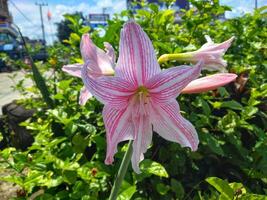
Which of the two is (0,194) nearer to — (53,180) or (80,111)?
(80,111)

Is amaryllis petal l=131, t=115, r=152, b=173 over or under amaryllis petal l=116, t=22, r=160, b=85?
under

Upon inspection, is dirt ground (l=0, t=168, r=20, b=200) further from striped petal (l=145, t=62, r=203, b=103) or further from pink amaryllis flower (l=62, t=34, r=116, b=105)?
striped petal (l=145, t=62, r=203, b=103)

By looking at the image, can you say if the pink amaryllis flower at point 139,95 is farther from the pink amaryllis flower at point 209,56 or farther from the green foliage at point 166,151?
the green foliage at point 166,151

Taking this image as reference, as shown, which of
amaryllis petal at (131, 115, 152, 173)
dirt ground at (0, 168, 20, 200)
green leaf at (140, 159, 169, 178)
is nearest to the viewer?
amaryllis petal at (131, 115, 152, 173)

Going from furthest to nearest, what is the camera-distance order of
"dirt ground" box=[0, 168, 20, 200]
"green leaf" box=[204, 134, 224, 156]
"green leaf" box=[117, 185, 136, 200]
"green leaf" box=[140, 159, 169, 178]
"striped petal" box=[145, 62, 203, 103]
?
"dirt ground" box=[0, 168, 20, 200]
"green leaf" box=[204, 134, 224, 156]
"green leaf" box=[140, 159, 169, 178]
"green leaf" box=[117, 185, 136, 200]
"striped petal" box=[145, 62, 203, 103]

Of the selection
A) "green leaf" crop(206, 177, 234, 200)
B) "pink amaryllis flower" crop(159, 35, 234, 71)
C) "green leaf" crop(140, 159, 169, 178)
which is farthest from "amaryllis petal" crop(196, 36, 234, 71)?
"green leaf" crop(140, 159, 169, 178)

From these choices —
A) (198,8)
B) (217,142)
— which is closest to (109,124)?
(217,142)
